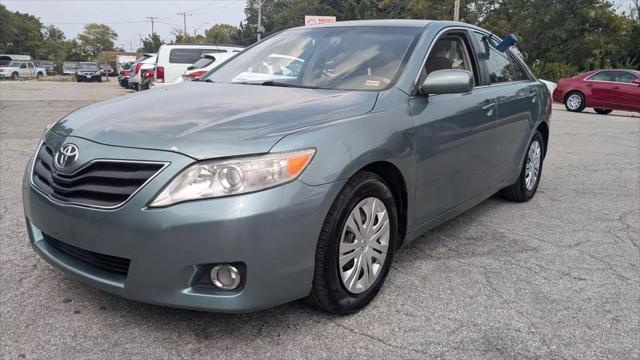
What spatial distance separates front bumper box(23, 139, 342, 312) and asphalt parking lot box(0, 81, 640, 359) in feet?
0.89

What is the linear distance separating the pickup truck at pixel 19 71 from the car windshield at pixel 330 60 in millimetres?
48040

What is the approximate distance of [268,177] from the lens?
2.15m

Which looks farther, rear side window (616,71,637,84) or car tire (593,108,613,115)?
car tire (593,108,613,115)

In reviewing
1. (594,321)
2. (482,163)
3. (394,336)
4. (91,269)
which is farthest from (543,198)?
(91,269)

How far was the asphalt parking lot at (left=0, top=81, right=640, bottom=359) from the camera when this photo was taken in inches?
92.3

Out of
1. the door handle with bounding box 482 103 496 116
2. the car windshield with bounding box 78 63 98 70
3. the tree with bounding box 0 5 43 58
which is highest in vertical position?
the tree with bounding box 0 5 43 58

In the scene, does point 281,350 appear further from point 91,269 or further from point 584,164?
point 584,164

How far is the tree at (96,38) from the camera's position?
394 feet

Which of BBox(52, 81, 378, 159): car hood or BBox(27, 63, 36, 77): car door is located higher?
BBox(52, 81, 378, 159): car hood

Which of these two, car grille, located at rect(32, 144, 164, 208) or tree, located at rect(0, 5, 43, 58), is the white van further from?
tree, located at rect(0, 5, 43, 58)

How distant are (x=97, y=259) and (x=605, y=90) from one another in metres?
17.1

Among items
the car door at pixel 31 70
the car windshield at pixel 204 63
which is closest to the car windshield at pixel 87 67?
the car door at pixel 31 70

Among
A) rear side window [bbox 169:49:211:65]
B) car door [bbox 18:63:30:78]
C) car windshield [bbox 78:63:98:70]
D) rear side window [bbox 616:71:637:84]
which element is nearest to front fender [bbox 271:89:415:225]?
rear side window [bbox 169:49:211:65]

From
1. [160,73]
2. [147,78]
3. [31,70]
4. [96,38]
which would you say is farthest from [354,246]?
[96,38]
